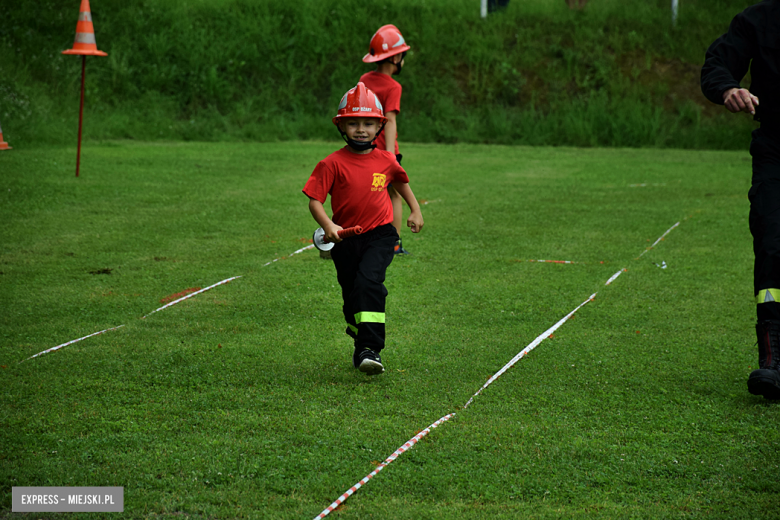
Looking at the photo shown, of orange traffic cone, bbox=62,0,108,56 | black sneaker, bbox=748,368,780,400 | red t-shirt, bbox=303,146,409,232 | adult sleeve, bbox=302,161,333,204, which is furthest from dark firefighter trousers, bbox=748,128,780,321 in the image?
orange traffic cone, bbox=62,0,108,56

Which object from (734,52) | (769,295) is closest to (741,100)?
(734,52)

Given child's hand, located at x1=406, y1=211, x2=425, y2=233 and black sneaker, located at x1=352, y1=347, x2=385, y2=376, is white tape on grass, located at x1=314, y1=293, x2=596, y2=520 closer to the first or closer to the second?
black sneaker, located at x1=352, y1=347, x2=385, y2=376

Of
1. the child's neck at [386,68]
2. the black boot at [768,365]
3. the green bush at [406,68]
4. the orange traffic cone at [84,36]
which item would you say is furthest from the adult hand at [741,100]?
the green bush at [406,68]

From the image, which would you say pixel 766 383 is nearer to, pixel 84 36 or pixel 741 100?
pixel 741 100

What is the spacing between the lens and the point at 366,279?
14.4 feet

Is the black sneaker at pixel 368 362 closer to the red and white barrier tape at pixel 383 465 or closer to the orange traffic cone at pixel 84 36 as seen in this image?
the red and white barrier tape at pixel 383 465

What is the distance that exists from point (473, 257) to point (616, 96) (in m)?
12.9

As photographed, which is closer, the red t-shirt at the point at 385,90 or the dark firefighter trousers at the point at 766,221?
the dark firefighter trousers at the point at 766,221

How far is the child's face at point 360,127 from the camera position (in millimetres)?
4621

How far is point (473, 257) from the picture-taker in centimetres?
754

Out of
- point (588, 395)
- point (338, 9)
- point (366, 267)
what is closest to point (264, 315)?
point (366, 267)

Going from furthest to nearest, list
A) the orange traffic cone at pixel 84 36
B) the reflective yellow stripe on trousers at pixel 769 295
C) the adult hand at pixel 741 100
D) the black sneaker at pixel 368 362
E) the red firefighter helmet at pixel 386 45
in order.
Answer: the orange traffic cone at pixel 84 36 < the red firefighter helmet at pixel 386 45 < the black sneaker at pixel 368 362 < the reflective yellow stripe on trousers at pixel 769 295 < the adult hand at pixel 741 100

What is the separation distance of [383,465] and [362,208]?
1.74 metres

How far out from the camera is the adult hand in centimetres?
394
